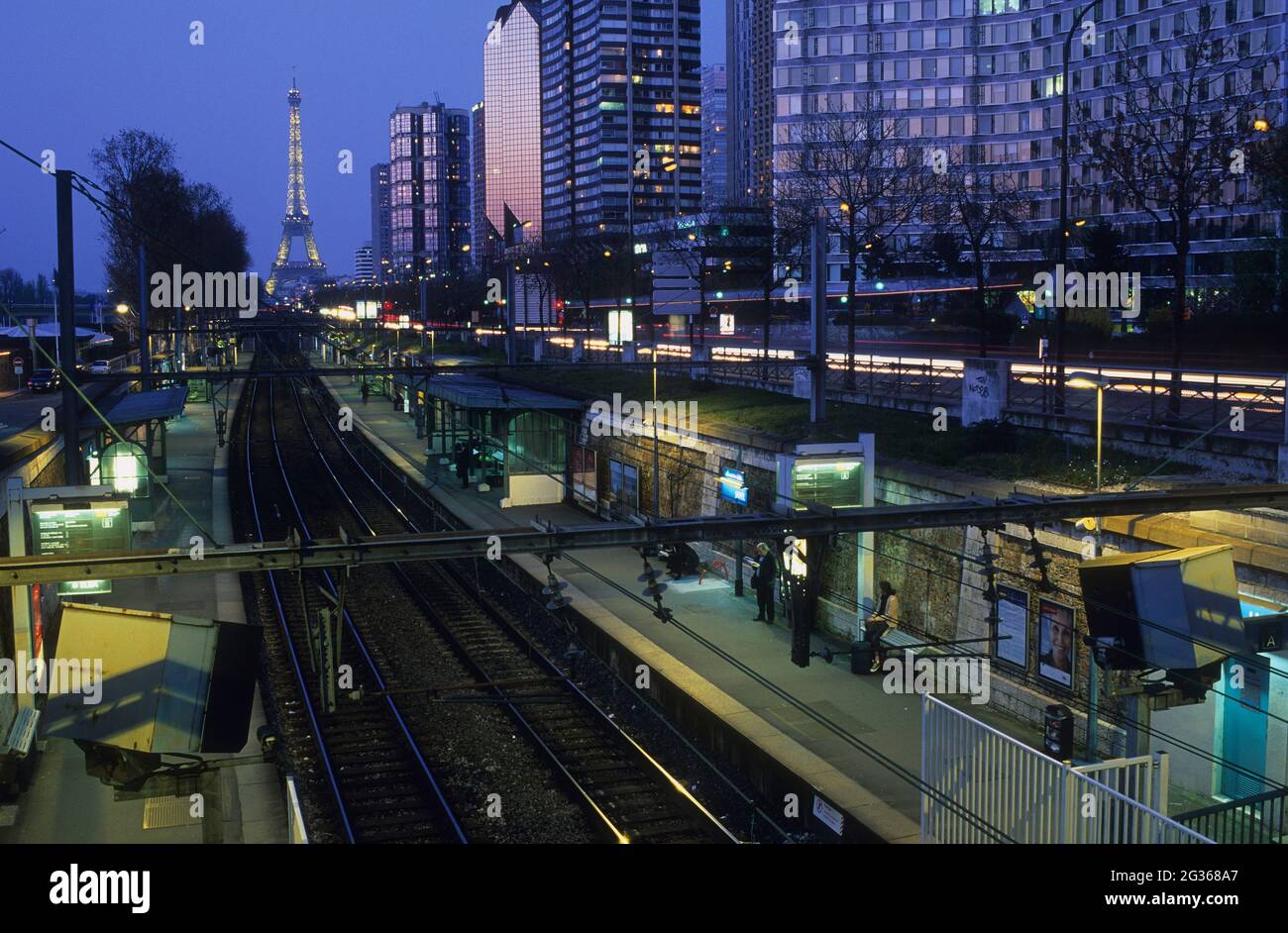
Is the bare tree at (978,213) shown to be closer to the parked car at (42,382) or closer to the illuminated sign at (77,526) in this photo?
the illuminated sign at (77,526)

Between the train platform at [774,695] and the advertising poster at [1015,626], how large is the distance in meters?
0.72

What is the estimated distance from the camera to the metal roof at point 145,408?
2428 cm

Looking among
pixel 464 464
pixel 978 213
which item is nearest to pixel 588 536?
pixel 464 464

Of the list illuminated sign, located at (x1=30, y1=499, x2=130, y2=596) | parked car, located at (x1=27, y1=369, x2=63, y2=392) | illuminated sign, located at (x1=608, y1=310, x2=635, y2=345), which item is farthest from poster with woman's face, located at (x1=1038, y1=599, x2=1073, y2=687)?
parked car, located at (x1=27, y1=369, x2=63, y2=392)

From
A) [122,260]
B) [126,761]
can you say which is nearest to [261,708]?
[126,761]

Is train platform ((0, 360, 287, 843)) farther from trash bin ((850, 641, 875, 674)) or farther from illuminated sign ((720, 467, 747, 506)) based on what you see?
illuminated sign ((720, 467, 747, 506))

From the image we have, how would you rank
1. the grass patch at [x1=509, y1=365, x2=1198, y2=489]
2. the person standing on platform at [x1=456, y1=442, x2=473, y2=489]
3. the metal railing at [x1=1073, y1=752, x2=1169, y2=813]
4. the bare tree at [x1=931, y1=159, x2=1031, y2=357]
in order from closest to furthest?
the metal railing at [x1=1073, y1=752, x2=1169, y2=813]
the grass patch at [x1=509, y1=365, x2=1198, y2=489]
the bare tree at [x1=931, y1=159, x2=1031, y2=357]
the person standing on platform at [x1=456, y1=442, x2=473, y2=489]

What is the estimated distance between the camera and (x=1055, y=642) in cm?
1316

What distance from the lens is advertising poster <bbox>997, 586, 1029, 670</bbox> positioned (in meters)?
13.7

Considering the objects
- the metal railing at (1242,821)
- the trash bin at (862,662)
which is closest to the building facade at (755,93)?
the trash bin at (862,662)

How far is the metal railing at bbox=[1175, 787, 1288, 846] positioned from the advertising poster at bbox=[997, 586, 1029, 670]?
3.53 metres

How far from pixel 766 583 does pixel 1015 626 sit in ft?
15.3
